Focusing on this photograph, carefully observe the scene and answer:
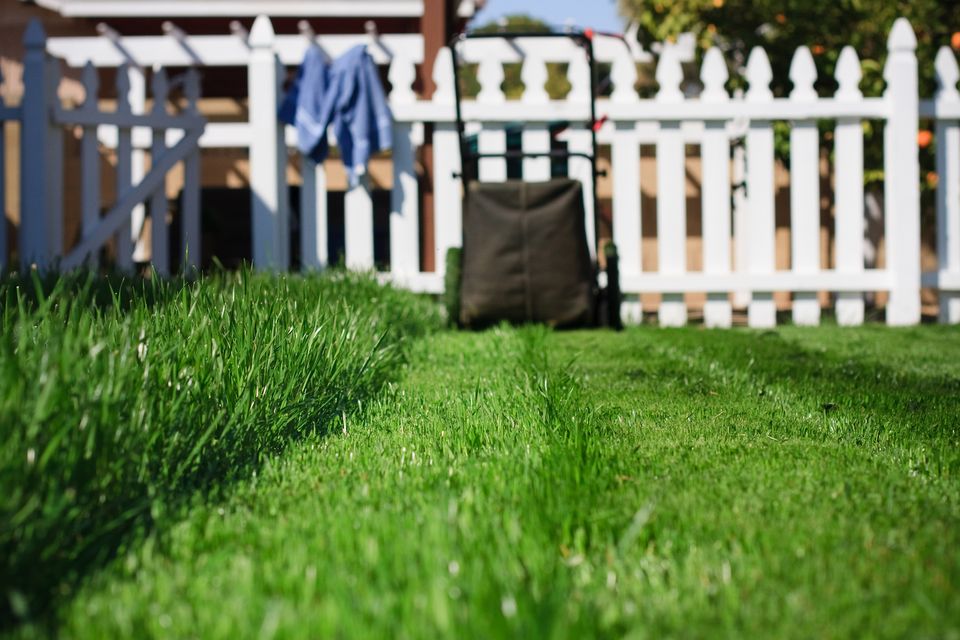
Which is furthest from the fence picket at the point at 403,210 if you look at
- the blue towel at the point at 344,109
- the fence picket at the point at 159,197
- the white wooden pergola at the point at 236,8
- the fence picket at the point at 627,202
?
the white wooden pergola at the point at 236,8

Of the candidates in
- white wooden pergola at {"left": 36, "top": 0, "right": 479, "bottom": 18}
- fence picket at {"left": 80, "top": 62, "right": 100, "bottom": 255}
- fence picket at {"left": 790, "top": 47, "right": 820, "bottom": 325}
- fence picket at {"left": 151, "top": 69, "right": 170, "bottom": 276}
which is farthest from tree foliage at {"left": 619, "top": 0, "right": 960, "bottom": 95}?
fence picket at {"left": 80, "top": 62, "right": 100, "bottom": 255}

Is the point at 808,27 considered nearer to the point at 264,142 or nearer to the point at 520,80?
the point at 264,142

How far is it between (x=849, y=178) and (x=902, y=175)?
0.31 m

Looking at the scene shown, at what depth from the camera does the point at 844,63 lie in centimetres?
648

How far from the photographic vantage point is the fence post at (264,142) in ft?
21.1

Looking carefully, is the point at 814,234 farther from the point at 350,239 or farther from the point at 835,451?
the point at 835,451

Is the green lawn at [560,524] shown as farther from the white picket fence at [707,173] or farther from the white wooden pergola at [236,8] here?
the white wooden pergola at [236,8]

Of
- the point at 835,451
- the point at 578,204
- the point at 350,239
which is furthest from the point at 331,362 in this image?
the point at 350,239

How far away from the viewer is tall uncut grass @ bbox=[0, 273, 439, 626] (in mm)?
1611

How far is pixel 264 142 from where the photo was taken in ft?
21.2

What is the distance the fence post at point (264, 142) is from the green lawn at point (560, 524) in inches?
130

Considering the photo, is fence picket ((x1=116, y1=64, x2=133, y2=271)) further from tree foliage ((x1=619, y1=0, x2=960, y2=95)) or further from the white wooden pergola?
tree foliage ((x1=619, y1=0, x2=960, y2=95))

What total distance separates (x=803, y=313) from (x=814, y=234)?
47 centimetres

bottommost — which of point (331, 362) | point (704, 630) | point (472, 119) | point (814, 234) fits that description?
point (704, 630)
